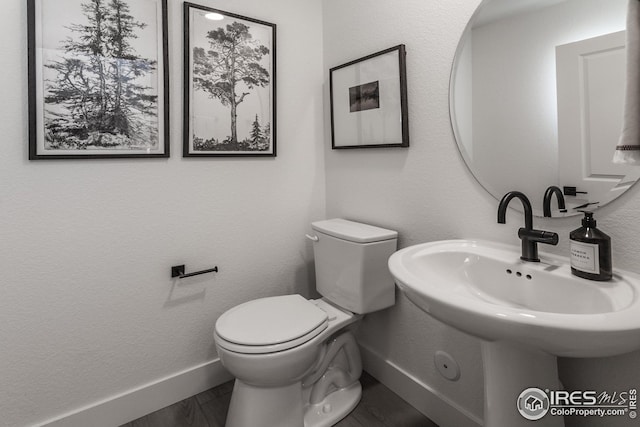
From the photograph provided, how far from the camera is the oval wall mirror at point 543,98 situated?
97cm

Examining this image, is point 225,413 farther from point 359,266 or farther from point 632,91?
point 632,91

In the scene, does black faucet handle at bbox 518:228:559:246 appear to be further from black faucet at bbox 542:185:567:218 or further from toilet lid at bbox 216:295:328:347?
toilet lid at bbox 216:295:328:347

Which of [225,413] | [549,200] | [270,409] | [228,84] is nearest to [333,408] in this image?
[270,409]

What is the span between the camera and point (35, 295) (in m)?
1.34

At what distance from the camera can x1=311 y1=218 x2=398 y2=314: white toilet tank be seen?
60.2 inches

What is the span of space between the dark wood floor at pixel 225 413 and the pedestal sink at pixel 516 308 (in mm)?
590

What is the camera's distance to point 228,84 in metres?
1.71

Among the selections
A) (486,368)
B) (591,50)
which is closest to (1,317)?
(486,368)

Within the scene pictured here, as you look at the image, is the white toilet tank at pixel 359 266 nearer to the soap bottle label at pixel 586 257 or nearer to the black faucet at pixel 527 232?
the black faucet at pixel 527 232

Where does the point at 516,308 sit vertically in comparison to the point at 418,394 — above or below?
above

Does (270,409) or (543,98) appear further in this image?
(270,409)

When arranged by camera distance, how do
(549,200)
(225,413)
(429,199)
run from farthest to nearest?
(225,413)
(429,199)
(549,200)

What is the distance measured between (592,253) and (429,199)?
2.09ft

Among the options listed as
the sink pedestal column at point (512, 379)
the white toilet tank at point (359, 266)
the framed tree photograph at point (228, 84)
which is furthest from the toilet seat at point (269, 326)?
the framed tree photograph at point (228, 84)
